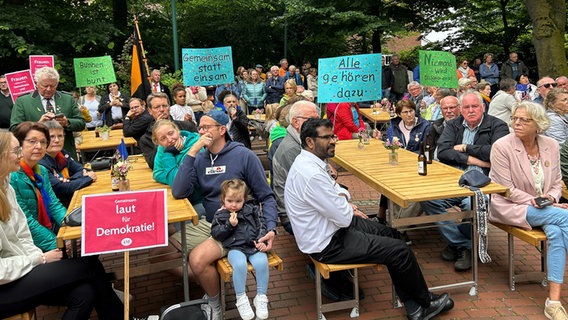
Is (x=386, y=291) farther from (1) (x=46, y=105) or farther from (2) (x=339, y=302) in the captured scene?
(1) (x=46, y=105)

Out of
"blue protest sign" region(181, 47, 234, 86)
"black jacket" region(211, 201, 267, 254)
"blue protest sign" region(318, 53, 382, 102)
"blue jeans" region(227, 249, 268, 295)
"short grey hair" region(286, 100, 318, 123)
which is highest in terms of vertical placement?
"blue protest sign" region(181, 47, 234, 86)

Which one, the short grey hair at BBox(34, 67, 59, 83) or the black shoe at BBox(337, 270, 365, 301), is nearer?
the black shoe at BBox(337, 270, 365, 301)

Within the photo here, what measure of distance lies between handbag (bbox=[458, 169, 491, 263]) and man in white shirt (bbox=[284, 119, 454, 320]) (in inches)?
28.1

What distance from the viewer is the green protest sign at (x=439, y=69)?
291 inches

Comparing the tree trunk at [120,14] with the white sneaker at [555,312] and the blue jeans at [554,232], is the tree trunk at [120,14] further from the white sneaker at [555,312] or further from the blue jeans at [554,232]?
the white sneaker at [555,312]

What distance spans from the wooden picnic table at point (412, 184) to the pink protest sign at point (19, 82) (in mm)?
5781

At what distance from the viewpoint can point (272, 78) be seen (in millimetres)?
13633

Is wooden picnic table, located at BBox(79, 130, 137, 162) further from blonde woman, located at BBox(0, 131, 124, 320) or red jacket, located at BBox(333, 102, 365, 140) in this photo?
blonde woman, located at BBox(0, 131, 124, 320)

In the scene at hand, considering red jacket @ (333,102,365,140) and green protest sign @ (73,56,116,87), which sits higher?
green protest sign @ (73,56,116,87)

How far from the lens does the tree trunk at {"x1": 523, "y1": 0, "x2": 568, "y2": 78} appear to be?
13.8 m

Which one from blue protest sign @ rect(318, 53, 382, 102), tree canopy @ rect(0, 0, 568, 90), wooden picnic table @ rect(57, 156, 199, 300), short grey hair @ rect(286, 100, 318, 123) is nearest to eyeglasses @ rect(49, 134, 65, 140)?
wooden picnic table @ rect(57, 156, 199, 300)

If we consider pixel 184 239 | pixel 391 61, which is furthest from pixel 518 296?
pixel 391 61

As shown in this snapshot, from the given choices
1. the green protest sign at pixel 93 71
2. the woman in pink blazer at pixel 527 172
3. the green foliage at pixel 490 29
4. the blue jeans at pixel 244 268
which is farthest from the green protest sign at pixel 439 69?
the green foliage at pixel 490 29

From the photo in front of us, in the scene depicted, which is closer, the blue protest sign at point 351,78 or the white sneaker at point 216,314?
the white sneaker at point 216,314
